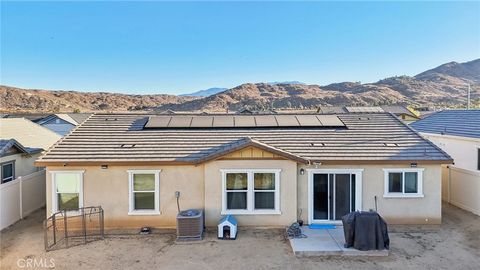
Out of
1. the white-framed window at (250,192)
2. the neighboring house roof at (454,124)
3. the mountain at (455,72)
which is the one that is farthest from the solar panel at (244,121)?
the mountain at (455,72)

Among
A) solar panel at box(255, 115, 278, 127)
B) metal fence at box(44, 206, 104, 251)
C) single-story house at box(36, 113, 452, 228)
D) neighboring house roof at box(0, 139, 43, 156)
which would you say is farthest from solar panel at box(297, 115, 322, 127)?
neighboring house roof at box(0, 139, 43, 156)

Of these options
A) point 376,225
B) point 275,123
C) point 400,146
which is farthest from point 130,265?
point 400,146

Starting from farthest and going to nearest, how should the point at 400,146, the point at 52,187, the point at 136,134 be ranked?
the point at 136,134 < the point at 400,146 < the point at 52,187

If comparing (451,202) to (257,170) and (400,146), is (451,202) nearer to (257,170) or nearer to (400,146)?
(400,146)

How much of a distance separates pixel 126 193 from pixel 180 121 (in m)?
4.43

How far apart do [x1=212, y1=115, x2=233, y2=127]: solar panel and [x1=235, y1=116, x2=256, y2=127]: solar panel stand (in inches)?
11.0

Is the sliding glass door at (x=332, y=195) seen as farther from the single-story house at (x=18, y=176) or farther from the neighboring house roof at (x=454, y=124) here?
the single-story house at (x=18, y=176)

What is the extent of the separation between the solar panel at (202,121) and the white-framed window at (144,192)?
135 inches

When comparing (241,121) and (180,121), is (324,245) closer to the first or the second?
(241,121)

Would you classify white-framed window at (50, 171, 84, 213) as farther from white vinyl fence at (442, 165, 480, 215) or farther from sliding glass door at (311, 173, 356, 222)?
white vinyl fence at (442, 165, 480, 215)

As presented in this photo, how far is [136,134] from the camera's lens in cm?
1394

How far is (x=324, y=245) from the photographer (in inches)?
404

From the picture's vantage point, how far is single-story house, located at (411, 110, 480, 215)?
46.4 feet

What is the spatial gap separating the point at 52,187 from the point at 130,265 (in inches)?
187
